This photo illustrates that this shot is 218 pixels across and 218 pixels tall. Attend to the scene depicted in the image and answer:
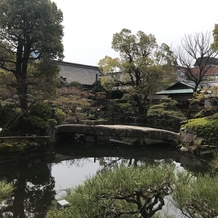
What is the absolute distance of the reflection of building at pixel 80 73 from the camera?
29781mm

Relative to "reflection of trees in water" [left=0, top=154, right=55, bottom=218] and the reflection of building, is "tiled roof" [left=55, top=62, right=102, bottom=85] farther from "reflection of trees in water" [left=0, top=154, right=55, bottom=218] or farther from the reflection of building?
"reflection of trees in water" [left=0, top=154, right=55, bottom=218]

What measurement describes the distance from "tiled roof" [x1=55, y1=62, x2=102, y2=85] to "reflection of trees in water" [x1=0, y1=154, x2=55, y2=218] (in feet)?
68.7

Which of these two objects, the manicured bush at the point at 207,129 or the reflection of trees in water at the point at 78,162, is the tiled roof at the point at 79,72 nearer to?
the manicured bush at the point at 207,129

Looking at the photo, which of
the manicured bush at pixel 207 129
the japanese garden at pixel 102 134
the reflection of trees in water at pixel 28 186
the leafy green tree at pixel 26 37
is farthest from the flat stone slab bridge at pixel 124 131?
the reflection of trees in water at pixel 28 186

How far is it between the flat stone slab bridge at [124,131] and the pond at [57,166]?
1.97 ft

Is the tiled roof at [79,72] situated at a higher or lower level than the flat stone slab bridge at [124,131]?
higher

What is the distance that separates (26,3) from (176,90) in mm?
15342

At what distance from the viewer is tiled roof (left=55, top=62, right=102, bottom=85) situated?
30.0 meters

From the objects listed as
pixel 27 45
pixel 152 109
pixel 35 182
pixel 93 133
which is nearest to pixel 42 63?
pixel 27 45

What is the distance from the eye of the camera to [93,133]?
43.6ft

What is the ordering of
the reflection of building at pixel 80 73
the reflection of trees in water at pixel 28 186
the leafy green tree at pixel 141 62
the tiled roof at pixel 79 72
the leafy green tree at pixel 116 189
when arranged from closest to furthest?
the leafy green tree at pixel 116 189 → the reflection of trees in water at pixel 28 186 → the leafy green tree at pixel 141 62 → the reflection of building at pixel 80 73 → the tiled roof at pixel 79 72

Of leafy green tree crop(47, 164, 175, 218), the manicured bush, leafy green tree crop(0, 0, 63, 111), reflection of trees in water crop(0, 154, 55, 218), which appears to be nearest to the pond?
reflection of trees in water crop(0, 154, 55, 218)

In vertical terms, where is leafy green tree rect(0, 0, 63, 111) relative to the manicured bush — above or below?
above

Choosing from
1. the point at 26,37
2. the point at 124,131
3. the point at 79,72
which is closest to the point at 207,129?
the point at 124,131
